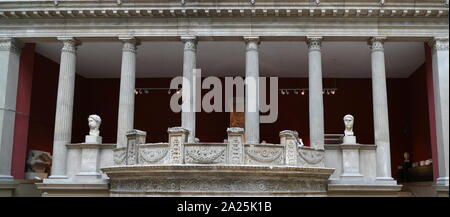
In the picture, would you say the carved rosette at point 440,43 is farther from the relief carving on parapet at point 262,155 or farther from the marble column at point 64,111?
the marble column at point 64,111

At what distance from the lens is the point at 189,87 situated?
15.9 metres

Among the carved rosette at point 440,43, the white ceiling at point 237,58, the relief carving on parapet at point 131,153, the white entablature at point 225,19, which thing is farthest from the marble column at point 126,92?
the carved rosette at point 440,43

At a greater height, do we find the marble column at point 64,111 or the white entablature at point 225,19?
the white entablature at point 225,19

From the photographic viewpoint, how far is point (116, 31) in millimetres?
16344

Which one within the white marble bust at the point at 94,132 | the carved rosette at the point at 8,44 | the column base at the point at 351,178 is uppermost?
the carved rosette at the point at 8,44

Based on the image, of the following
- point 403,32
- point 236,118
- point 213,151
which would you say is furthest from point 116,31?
point 403,32

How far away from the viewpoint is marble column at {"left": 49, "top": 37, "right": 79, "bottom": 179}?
611 inches

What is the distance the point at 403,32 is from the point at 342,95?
752 centimetres

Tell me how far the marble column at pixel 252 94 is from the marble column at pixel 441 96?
6.60m

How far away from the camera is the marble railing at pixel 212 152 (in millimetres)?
11438

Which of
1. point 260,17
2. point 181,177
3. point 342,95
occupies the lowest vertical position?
point 181,177

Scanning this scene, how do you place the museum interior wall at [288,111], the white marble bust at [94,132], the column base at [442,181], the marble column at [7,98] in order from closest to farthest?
the white marble bust at [94,132], the column base at [442,181], the marble column at [7,98], the museum interior wall at [288,111]

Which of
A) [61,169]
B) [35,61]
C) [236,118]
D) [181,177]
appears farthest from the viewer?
[236,118]

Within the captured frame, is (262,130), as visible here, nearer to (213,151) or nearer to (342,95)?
(342,95)
